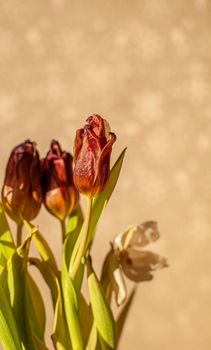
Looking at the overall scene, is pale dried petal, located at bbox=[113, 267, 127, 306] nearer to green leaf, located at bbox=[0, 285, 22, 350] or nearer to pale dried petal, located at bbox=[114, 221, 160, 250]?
pale dried petal, located at bbox=[114, 221, 160, 250]

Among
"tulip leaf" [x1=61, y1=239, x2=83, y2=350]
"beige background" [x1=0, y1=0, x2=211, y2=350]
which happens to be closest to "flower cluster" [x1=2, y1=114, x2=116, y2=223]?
"tulip leaf" [x1=61, y1=239, x2=83, y2=350]

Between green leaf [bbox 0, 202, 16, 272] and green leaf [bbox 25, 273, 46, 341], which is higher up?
green leaf [bbox 0, 202, 16, 272]

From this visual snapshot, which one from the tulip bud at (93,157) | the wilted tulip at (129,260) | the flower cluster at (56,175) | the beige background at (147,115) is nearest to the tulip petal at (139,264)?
the wilted tulip at (129,260)

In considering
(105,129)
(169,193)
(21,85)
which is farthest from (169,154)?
(105,129)

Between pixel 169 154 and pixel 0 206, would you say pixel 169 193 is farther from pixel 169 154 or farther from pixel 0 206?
pixel 0 206

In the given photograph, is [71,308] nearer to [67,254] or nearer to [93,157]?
[67,254]

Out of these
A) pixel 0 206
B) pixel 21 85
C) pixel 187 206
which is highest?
pixel 21 85

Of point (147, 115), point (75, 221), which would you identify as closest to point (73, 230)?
point (75, 221)
